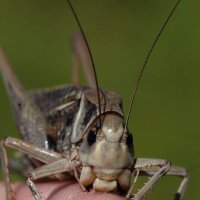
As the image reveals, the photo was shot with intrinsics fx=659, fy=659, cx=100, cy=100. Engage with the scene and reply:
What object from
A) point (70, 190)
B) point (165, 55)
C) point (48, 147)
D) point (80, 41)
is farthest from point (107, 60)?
point (70, 190)

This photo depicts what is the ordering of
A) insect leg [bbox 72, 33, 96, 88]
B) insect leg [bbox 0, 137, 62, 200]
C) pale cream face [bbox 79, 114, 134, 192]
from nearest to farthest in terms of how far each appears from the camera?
pale cream face [bbox 79, 114, 134, 192] → insect leg [bbox 0, 137, 62, 200] → insect leg [bbox 72, 33, 96, 88]

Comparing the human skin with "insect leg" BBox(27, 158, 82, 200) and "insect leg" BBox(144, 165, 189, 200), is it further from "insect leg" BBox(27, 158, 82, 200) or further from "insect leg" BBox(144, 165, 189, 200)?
"insect leg" BBox(144, 165, 189, 200)

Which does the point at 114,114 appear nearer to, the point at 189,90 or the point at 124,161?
the point at 124,161

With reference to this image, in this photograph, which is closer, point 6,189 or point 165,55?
point 6,189

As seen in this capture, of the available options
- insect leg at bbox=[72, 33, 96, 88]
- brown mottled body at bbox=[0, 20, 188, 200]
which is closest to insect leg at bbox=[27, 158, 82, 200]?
brown mottled body at bbox=[0, 20, 188, 200]

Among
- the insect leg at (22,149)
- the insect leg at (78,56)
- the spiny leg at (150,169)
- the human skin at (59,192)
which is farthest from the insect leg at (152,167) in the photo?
the insect leg at (78,56)
